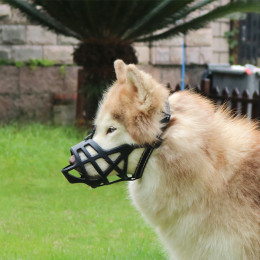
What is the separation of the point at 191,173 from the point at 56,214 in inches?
119

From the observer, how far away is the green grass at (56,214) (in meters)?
4.76

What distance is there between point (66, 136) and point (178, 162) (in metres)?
6.19

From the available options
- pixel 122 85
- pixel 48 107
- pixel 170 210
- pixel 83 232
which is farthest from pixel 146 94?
pixel 48 107

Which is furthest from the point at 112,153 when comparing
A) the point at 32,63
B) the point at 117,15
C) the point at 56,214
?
the point at 32,63

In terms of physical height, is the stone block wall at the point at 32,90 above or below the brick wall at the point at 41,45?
below

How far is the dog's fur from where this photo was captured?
10.5 ft

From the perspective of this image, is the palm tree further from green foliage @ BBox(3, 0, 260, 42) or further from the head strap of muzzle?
the head strap of muzzle

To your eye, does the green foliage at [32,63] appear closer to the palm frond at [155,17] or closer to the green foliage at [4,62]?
the green foliage at [4,62]

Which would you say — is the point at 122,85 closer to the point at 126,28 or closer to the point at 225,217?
the point at 225,217

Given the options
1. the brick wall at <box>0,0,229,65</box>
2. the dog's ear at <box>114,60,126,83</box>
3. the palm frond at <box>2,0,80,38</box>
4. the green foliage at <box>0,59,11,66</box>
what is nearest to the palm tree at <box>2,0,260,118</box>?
the palm frond at <box>2,0,80,38</box>

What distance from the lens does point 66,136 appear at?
30.4 feet

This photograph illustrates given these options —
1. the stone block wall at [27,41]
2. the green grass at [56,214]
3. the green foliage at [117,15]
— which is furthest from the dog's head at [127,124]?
the stone block wall at [27,41]

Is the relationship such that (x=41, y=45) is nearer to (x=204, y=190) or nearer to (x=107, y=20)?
(x=107, y=20)

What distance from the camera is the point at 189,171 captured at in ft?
10.6
